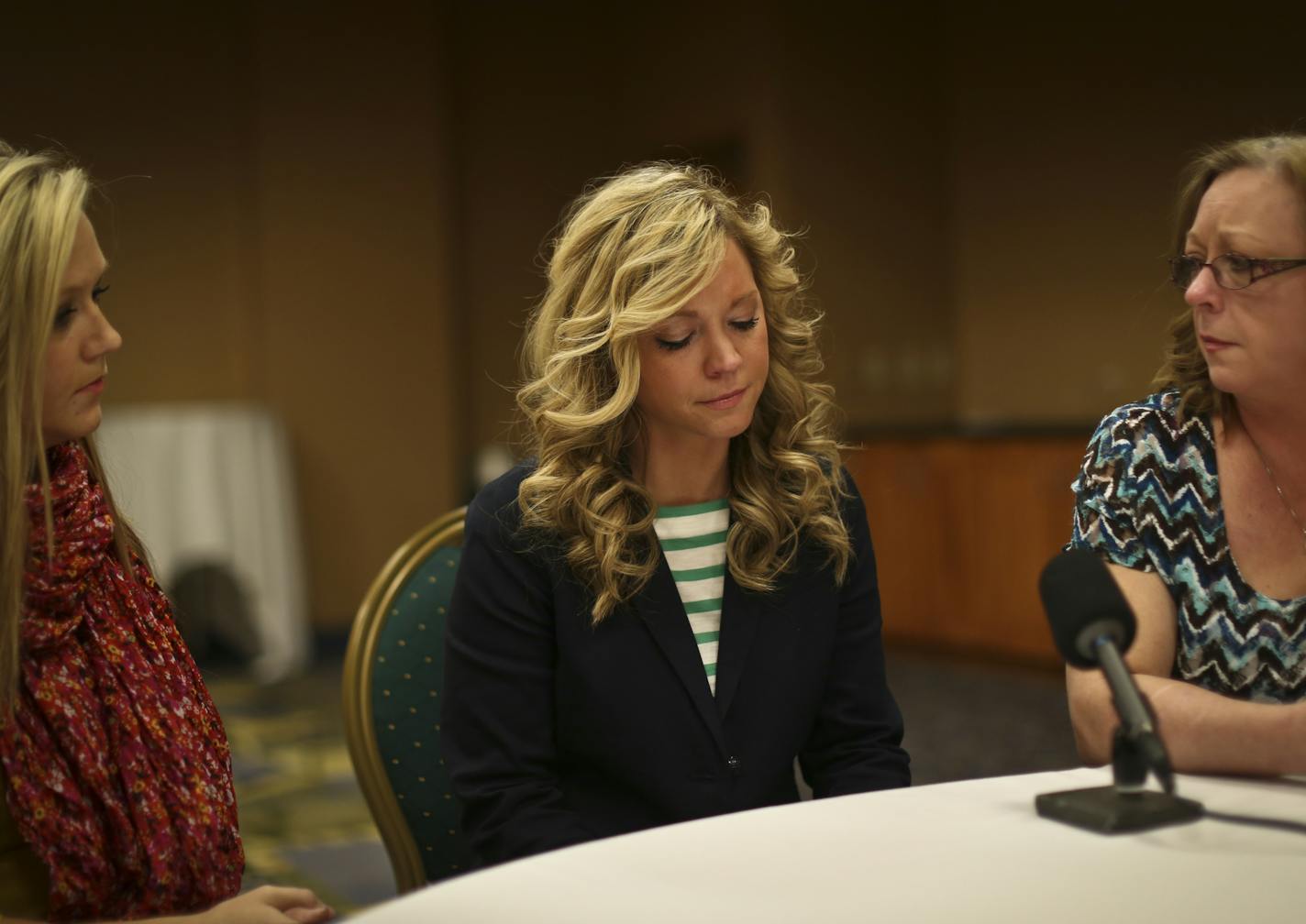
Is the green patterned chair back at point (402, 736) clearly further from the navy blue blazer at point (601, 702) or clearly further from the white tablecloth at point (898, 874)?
the white tablecloth at point (898, 874)

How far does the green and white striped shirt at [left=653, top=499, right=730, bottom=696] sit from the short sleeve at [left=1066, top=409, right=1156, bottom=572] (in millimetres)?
450

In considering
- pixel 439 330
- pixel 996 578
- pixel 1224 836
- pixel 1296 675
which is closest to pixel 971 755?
pixel 996 578

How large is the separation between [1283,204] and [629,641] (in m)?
0.97

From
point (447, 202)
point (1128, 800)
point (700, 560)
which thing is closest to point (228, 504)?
point (447, 202)

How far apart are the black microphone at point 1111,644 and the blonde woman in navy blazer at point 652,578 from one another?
0.60m

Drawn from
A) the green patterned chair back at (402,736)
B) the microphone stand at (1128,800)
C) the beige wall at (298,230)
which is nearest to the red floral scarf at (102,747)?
the green patterned chair back at (402,736)

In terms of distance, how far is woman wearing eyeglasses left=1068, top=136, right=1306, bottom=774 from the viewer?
64.0 inches

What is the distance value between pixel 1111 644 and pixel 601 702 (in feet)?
2.27

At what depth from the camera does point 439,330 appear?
6984mm

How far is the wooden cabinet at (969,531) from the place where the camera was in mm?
5531

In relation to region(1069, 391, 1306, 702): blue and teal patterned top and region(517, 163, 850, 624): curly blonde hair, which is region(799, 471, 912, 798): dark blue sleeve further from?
region(1069, 391, 1306, 702): blue and teal patterned top

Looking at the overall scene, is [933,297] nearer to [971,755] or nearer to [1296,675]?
[971,755]

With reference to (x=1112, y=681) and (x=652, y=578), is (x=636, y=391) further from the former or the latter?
(x=1112, y=681)

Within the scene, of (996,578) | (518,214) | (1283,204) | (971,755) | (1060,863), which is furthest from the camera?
(518,214)
